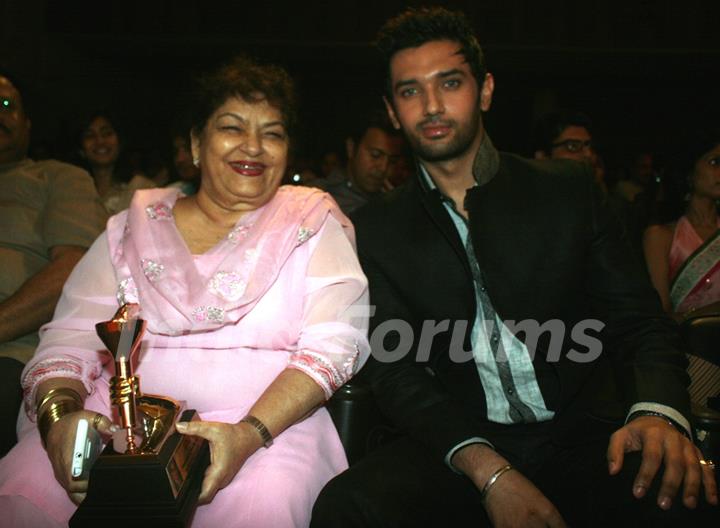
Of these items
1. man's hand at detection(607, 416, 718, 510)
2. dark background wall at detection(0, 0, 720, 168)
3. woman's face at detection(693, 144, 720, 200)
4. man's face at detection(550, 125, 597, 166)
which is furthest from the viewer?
dark background wall at detection(0, 0, 720, 168)

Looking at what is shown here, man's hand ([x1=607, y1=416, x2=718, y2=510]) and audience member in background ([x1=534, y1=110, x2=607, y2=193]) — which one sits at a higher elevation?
audience member in background ([x1=534, y1=110, x2=607, y2=193])

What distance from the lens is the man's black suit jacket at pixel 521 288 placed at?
1.61 m

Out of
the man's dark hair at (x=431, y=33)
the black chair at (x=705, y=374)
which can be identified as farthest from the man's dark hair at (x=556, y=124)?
the black chair at (x=705, y=374)

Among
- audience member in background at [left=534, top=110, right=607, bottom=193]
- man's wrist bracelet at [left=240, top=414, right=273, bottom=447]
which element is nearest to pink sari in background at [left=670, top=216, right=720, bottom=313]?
audience member in background at [left=534, top=110, right=607, bottom=193]

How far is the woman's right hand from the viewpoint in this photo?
1.25 metres

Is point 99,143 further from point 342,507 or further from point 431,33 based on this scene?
point 342,507

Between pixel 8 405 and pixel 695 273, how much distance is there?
2.60 meters

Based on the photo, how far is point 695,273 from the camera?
8.00 feet

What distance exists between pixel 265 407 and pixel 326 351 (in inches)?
8.7

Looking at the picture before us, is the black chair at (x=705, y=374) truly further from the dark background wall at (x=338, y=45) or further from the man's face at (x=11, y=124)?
the dark background wall at (x=338, y=45)

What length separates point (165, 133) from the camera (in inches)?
390

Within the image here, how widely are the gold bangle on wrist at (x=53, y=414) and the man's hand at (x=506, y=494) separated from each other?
0.97 m

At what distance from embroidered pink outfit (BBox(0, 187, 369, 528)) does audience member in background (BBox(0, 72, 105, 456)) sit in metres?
0.36

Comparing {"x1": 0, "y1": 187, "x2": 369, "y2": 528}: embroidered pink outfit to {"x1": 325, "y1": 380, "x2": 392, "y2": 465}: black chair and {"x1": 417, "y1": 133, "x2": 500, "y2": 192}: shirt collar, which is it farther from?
{"x1": 417, "y1": 133, "x2": 500, "y2": 192}: shirt collar
